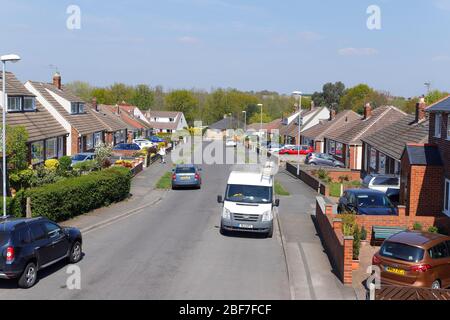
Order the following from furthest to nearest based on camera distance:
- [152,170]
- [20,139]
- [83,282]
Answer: [152,170], [20,139], [83,282]

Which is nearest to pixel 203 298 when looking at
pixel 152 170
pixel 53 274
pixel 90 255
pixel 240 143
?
pixel 53 274

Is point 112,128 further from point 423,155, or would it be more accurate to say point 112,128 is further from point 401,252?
point 401,252

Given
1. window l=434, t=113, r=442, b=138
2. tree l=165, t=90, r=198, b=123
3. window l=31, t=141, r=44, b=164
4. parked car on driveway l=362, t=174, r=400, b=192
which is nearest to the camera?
window l=434, t=113, r=442, b=138

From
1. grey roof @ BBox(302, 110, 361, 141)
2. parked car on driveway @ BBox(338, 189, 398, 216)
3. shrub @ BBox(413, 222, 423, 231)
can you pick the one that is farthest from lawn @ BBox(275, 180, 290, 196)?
grey roof @ BBox(302, 110, 361, 141)

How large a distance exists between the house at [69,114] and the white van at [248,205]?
2331 centimetres

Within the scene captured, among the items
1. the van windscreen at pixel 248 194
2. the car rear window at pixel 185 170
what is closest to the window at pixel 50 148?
the car rear window at pixel 185 170

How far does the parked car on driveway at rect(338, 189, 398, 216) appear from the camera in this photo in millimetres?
22328

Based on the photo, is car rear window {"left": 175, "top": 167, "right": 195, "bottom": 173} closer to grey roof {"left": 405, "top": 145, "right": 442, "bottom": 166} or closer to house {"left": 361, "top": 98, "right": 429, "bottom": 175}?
house {"left": 361, "top": 98, "right": 429, "bottom": 175}

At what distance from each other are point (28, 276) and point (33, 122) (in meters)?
26.0

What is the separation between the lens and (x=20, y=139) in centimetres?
2538

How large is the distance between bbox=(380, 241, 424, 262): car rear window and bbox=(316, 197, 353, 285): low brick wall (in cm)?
91
